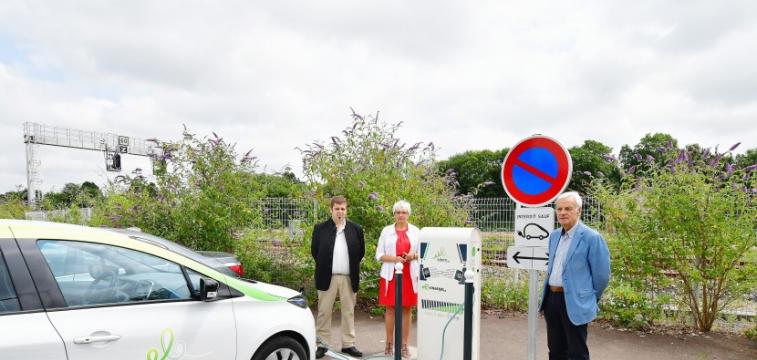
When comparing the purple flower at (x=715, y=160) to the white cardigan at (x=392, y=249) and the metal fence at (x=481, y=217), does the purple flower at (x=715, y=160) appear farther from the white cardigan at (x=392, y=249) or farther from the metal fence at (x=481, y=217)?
the white cardigan at (x=392, y=249)

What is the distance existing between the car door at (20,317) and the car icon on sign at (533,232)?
11.5 feet

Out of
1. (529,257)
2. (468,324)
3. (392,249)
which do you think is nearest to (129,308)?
(468,324)

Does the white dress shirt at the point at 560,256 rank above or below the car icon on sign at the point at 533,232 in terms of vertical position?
below

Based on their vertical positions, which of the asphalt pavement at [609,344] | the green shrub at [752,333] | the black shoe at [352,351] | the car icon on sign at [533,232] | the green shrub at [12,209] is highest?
the car icon on sign at [533,232]

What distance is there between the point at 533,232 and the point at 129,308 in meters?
3.20

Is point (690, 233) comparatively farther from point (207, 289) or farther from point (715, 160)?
point (207, 289)

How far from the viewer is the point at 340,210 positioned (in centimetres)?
604

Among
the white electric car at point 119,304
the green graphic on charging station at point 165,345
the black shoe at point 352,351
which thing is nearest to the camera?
the white electric car at point 119,304

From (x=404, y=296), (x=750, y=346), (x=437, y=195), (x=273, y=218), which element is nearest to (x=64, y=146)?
(x=273, y=218)

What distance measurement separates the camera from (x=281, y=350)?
4219mm

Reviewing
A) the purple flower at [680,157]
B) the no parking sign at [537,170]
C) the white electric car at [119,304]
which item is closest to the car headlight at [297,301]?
the white electric car at [119,304]

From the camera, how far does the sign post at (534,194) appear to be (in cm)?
416

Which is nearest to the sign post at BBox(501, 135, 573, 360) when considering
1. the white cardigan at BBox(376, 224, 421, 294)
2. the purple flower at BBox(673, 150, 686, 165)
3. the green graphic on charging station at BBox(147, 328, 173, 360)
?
the white cardigan at BBox(376, 224, 421, 294)

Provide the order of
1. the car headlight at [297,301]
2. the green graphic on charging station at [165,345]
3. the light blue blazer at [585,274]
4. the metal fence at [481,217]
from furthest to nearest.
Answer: the metal fence at [481,217] → the car headlight at [297,301] → the light blue blazer at [585,274] → the green graphic on charging station at [165,345]
